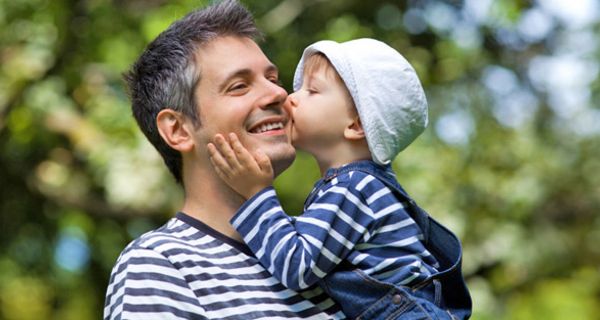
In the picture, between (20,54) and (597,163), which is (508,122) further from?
(20,54)

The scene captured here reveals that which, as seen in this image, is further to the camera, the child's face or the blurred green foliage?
the blurred green foliage

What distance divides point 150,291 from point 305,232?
1.16ft

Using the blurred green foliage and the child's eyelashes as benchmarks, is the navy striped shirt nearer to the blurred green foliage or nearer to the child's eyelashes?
the child's eyelashes

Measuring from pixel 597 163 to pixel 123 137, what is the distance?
421 centimetres

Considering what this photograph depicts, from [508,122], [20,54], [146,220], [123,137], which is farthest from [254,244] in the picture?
[508,122]

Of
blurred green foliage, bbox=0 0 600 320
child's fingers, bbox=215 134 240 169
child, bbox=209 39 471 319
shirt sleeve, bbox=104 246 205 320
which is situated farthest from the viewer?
blurred green foliage, bbox=0 0 600 320

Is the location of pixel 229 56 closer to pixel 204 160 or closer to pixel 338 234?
pixel 204 160

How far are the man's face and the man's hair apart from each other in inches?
1.0

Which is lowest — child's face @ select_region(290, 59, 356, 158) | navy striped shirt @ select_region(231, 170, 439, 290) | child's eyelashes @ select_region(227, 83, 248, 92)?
navy striped shirt @ select_region(231, 170, 439, 290)

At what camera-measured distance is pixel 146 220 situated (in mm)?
7855

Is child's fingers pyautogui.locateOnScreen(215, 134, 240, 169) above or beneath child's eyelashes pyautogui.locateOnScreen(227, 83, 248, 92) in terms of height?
beneath

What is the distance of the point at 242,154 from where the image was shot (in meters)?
2.45

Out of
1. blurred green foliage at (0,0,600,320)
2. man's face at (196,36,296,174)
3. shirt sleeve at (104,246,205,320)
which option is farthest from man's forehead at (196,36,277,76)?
blurred green foliage at (0,0,600,320)

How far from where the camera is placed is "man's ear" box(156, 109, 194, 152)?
2619mm
